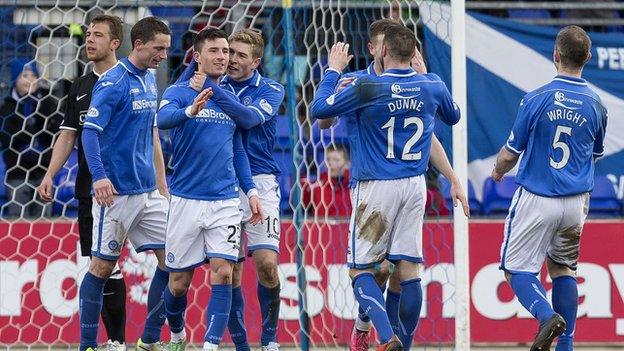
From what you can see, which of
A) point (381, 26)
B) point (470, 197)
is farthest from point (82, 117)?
point (470, 197)

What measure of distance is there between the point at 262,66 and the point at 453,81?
228 centimetres

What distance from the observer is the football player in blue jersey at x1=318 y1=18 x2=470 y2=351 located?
310 inches

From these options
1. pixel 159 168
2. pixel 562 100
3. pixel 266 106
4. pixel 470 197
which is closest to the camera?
pixel 562 100

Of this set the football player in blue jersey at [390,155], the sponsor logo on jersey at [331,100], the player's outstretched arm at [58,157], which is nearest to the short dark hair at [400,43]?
the football player in blue jersey at [390,155]

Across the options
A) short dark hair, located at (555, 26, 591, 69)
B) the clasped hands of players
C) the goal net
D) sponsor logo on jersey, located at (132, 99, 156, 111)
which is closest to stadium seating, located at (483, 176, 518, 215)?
the goal net

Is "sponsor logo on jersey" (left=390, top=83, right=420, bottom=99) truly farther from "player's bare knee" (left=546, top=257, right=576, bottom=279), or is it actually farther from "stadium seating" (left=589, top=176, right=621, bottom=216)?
"stadium seating" (left=589, top=176, right=621, bottom=216)

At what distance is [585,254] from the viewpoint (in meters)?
10.4

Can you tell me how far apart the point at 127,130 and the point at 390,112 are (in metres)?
1.63

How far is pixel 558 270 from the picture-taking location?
796 centimetres

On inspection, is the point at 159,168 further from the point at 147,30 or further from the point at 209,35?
the point at 209,35

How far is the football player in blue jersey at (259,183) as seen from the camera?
27.4 ft

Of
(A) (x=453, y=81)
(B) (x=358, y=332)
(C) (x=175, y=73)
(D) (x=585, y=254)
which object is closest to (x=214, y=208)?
(B) (x=358, y=332)

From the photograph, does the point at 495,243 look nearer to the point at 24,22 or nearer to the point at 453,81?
the point at 453,81

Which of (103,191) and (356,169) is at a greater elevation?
(356,169)
